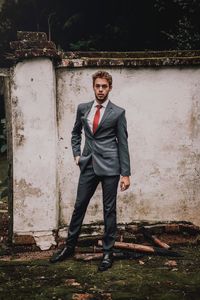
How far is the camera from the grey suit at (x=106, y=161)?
4.56m

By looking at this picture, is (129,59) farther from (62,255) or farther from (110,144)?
(62,255)

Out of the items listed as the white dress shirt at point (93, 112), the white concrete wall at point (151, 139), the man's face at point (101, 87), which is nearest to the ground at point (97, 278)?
the white concrete wall at point (151, 139)

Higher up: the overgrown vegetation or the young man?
the overgrown vegetation

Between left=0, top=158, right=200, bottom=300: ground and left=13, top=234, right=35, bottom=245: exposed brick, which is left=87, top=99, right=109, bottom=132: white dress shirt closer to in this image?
left=0, top=158, right=200, bottom=300: ground

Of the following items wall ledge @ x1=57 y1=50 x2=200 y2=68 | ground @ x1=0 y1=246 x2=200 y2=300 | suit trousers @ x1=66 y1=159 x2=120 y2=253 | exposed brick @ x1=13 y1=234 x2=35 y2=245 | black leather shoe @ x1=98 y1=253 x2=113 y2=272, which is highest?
wall ledge @ x1=57 y1=50 x2=200 y2=68

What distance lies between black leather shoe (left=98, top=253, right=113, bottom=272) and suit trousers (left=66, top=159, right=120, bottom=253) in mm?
56

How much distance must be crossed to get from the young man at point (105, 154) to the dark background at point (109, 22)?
3756mm

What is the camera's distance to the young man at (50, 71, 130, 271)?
454cm

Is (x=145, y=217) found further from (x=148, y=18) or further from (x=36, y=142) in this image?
(x=148, y=18)

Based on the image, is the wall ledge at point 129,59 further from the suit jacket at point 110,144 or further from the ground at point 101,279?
the ground at point 101,279

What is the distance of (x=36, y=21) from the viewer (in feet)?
40.9

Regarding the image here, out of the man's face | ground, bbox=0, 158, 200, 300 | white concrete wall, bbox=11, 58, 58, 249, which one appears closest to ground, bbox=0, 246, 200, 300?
ground, bbox=0, 158, 200, 300

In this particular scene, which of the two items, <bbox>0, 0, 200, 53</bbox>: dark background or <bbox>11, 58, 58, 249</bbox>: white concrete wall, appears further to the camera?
<bbox>0, 0, 200, 53</bbox>: dark background

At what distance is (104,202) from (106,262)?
26.3 inches
